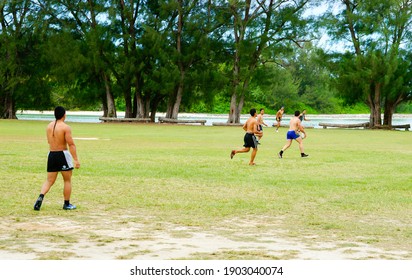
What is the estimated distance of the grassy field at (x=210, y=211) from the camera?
8719 mm

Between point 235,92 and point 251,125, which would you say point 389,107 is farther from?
point 251,125

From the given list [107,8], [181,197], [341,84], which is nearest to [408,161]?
[181,197]

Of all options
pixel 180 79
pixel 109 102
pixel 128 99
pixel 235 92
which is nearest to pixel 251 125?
pixel 180 79

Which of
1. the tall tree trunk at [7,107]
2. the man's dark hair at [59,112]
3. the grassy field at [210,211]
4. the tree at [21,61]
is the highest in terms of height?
the tree at [21,61]

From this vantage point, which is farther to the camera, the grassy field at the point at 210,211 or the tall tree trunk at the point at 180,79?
the tall tree trunk at the point at 180,79

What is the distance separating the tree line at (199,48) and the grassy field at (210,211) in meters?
44.2

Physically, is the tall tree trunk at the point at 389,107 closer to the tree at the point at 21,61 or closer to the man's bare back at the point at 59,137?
the tree at the point at 21,61

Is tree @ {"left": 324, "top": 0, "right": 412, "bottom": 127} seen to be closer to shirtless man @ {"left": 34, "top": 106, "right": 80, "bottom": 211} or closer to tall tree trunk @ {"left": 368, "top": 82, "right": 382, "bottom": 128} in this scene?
tall tree trunk @ {"left": 368, "top": 82, "right": 382, "bottom": 128}

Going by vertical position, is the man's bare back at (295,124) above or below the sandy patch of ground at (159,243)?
above

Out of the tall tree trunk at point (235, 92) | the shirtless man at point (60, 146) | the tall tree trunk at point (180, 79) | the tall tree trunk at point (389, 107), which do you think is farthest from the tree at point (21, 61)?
the shirtless man at point (60, 146)

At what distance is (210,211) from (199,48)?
55996mm

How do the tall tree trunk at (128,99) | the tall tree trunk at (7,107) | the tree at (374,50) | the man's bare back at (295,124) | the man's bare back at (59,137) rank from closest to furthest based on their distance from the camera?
1. the man's bare back at (59,137)
2. the man's bare back at (295,124)
3. the tree at (374,50)
4. the tall tree trunk at (128,99)
5. the tall tree trunk at (7,107)

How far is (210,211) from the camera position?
1230 centimetres
